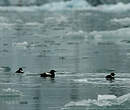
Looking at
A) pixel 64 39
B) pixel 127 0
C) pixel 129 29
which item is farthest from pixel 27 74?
pixel 127 0


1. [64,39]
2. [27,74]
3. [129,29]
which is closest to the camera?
Result: [27,74]

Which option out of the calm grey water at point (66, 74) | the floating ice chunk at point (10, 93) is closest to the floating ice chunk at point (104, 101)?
the calm grey water at point (66, 74)

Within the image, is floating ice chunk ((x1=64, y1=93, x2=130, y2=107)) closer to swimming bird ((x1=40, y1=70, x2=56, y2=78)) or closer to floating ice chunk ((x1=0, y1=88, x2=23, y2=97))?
floating ice chunk ((x1=0, y1=88, x2=23, y2=97))

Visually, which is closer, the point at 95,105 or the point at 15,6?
the point at 95,105

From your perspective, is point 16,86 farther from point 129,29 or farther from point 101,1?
point 101,1

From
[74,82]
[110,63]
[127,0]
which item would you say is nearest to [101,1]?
[127,0]

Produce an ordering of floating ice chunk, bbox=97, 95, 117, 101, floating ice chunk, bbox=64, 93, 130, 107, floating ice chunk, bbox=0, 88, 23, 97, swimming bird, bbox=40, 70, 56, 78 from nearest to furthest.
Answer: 1. floating ice chunk, bbox=64, 93, 130, 107
2. floating ice chunk, bbox=97, 95, 117, 101
3. floating ice chunk, bbox=0, 88, 23, 97
4. swimming bird, bbox=40, 70, 56, 78

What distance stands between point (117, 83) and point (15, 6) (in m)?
70.7

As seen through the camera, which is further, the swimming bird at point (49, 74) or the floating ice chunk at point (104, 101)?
the swimming bird at point (49, 74)

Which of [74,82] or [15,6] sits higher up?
[15,6]

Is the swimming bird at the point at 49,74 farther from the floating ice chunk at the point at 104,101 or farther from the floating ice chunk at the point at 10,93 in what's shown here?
the floating ice chunk at the point at 104,101

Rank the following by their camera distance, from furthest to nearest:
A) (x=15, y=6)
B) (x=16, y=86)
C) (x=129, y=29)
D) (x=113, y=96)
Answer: (x=15, y=6)
(x=129, y=29)
(x=16, y=86)
(x=113, y=96)

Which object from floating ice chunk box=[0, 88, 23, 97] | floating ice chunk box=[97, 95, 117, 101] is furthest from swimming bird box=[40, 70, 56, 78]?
floating ice chunk box=[97, 95, 117, 101]

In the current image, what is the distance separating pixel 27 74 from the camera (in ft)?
55.2
